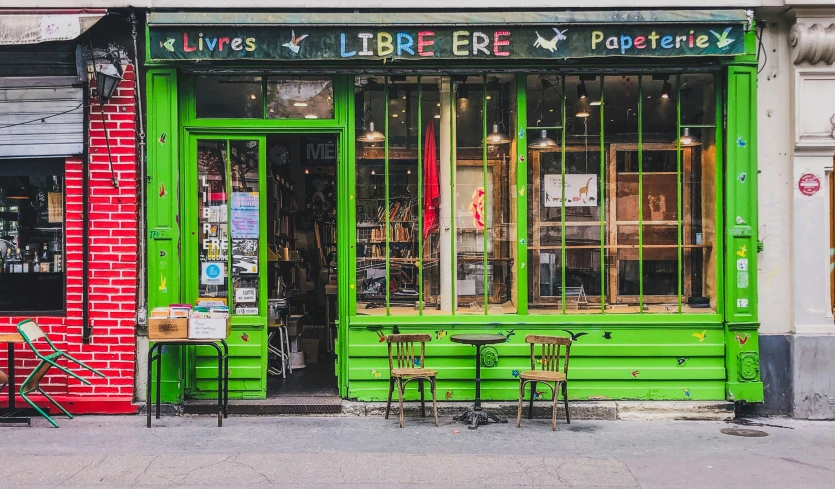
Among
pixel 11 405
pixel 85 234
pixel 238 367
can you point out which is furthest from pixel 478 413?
pixel 11 405

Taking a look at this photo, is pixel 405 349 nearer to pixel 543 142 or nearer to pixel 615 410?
pixel 615 410

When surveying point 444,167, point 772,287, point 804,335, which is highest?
point 444,167

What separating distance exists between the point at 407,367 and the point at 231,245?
8.45 ft

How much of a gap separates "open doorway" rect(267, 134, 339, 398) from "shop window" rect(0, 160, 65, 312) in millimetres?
2696

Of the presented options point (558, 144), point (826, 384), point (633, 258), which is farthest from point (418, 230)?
point (826, 384)

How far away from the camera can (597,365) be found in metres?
8.00

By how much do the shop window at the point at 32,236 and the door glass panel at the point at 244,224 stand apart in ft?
6.61

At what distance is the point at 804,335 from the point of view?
7.89 meters

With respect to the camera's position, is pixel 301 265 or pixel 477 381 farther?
pixel 301 265

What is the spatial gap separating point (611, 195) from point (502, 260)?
1.61 m

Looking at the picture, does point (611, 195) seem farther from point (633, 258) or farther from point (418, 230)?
point (418, 230)

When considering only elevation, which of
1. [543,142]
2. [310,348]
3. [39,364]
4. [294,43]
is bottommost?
[310,348]

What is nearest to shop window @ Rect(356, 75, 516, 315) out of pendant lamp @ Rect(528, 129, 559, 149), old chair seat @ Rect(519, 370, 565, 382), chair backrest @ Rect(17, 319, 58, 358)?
pendant lamp @ Rect(528, 129, 559, 149)

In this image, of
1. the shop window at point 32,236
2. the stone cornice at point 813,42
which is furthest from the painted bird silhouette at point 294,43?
the stone cornice at point 813,42
